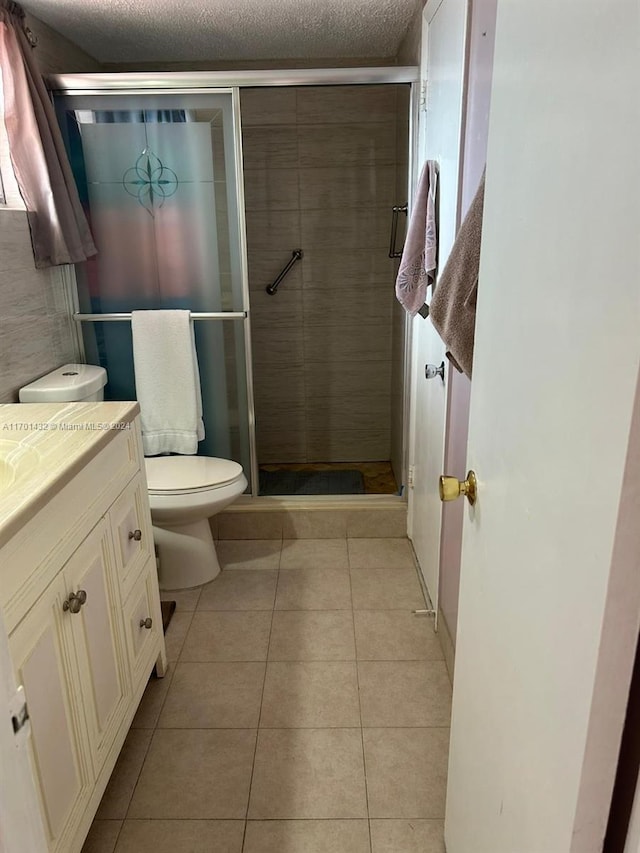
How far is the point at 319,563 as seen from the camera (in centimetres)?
274

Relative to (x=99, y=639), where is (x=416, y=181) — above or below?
above

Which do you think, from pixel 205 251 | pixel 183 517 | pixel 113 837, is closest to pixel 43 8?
pixel 205 251

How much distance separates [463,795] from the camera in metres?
1.24

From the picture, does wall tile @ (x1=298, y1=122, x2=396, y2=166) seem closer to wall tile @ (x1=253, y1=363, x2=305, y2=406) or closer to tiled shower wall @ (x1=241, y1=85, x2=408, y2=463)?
tiled shower wall @ (x1=241, y1=85, x2=408, y2=463)

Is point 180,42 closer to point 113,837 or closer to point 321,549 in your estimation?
point 321,549

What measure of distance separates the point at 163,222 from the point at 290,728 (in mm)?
1945

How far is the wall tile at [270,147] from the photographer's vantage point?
11.0 feet

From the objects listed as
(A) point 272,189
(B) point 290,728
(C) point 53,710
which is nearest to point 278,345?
(A) point 272,189

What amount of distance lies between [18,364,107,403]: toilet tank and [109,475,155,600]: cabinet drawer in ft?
2.00

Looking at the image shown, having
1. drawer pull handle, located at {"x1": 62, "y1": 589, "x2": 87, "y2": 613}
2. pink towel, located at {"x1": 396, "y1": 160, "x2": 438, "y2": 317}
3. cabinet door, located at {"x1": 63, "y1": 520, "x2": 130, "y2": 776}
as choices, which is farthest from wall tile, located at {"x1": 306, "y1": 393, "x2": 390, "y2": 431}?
drawer pull handle, located at {"x1": 62, "y1": 589, "x2": 87, "y2": 613}

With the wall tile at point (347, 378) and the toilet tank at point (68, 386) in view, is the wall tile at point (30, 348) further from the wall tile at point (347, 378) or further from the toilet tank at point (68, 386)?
the wall tile at point (347, 378)

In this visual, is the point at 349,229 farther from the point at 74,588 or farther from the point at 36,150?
the point at 74,588

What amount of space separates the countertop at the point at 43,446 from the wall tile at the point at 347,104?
2251 millimetres

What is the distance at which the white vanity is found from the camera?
1157 mm
